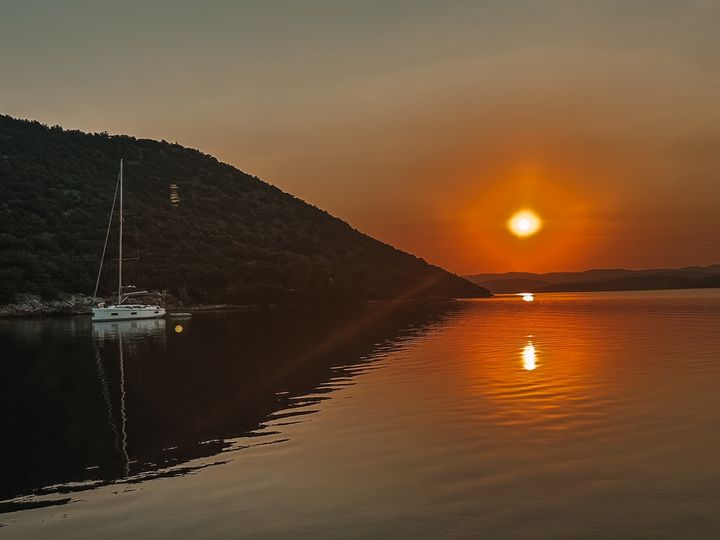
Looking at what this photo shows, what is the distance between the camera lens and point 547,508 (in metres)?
11.9

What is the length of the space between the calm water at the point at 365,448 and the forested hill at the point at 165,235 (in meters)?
82.5

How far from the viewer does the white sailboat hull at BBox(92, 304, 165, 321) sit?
259ft

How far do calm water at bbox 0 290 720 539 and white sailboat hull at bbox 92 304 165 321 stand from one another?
139ft

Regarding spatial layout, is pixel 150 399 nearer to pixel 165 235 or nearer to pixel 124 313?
pixel 124 313

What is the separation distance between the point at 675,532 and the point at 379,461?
22.7 ft

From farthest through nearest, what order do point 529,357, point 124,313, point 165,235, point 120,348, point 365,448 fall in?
1. point 165,235
2. point 124,313
3. point 120,348
4. point 529,357
5. point 365,448

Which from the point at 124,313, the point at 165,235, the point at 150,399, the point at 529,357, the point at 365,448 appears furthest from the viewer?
the point at 165,235

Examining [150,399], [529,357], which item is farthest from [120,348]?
[529,357]

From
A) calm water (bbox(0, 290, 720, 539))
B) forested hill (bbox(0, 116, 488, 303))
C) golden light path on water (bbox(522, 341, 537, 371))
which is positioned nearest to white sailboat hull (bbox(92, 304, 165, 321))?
forested hill (bbox(0, 116, 488, 303))

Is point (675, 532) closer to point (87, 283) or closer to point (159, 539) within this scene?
point (159, 539)

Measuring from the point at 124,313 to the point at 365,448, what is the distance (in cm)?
7098

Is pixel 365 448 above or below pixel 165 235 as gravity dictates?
below

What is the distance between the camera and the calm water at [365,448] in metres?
11.6

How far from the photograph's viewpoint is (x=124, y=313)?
81.3 metres
